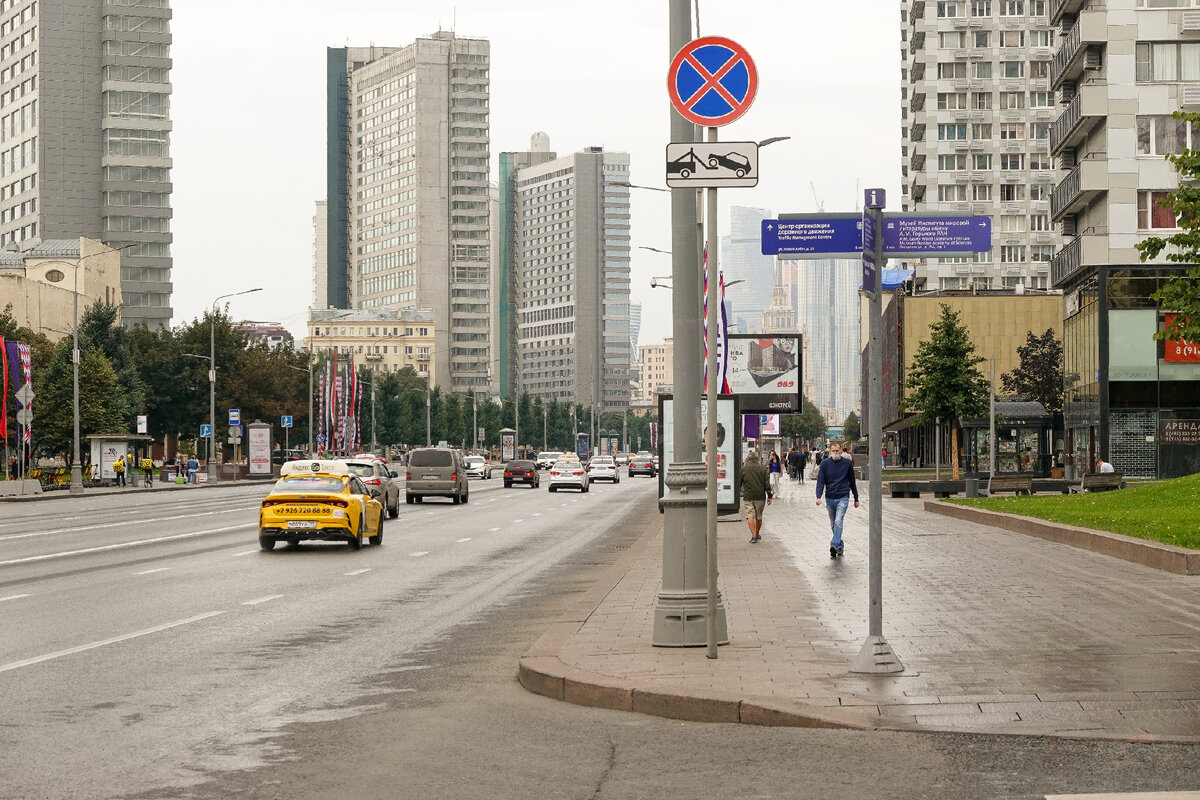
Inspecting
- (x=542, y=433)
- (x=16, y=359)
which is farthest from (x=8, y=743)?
(x=542, y=433)

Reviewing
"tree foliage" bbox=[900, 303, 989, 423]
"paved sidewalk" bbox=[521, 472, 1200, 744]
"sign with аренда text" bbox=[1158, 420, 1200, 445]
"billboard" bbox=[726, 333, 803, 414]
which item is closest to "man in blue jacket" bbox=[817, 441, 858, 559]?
"paved sidewalk" bbox=[521, 472, 1200, 744]

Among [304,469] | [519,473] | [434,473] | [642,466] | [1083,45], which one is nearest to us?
[304,469]

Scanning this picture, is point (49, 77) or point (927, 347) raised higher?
point (49, 77)

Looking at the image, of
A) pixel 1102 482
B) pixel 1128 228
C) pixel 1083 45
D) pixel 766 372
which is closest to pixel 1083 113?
pixel 1083 45

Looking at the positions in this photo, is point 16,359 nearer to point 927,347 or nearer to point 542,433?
point 927,347

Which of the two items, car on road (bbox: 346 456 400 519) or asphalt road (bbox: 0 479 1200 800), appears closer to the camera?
asphalt road (bbox: 0 479 1200 800)

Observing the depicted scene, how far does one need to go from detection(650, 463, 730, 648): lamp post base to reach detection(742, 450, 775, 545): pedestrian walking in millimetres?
15110

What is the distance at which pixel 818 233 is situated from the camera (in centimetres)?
1117

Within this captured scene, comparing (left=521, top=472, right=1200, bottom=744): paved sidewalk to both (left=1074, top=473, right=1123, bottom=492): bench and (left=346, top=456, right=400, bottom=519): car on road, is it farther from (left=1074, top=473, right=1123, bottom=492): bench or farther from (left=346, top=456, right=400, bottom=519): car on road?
(left=1074, top=473, right=1123, bottom=492): bench

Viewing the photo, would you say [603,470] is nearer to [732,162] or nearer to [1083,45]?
[1083,45]

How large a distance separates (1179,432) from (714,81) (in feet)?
176

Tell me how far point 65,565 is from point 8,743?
1449cm

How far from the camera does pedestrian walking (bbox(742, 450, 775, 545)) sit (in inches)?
1068

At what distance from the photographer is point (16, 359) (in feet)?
184
